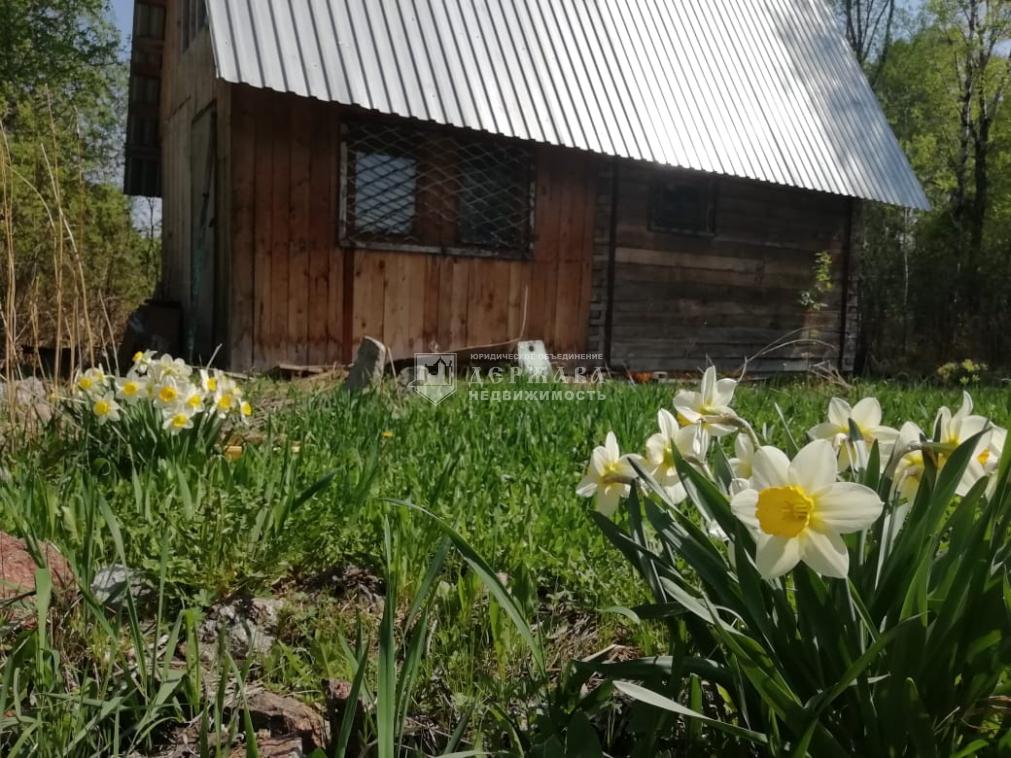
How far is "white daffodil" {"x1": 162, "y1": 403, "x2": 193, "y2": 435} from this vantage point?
2.36m

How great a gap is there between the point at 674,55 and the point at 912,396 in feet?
17.1

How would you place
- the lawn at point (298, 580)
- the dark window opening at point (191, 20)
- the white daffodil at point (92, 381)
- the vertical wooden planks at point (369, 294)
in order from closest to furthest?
the lawn at point (298, 580) → the white daffodil at point (92, 381) → the vertical wooden planks at point (369, 294) → the dark window opening at point (191, 20)

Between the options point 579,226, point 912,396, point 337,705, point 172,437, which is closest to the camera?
point 337,705

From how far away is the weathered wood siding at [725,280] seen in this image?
320 inches

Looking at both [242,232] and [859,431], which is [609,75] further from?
[859,431]

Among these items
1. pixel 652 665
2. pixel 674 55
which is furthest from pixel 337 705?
pixel 674 55

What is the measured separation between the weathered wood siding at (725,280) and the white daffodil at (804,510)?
7210 millimetres

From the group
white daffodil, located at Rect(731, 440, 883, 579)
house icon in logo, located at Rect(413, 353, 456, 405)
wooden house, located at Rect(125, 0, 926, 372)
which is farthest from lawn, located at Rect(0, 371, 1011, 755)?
wooden house, located at Rect(125, 0, 926, 372)

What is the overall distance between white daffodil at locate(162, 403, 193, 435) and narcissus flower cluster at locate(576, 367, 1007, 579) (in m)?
1.67

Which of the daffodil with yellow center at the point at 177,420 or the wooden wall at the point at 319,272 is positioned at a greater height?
the wooden wall at the point at 319,272

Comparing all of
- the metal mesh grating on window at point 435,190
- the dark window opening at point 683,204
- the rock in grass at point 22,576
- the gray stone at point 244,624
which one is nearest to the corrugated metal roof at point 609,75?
the metal mesh grating on window at point 435,190

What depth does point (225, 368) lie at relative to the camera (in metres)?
6.53

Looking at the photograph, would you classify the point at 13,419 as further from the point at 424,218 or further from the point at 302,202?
the point at 424,218

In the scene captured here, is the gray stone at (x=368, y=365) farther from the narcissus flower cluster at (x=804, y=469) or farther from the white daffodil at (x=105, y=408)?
the narcissus flower cluster at (x=804, y=469)
